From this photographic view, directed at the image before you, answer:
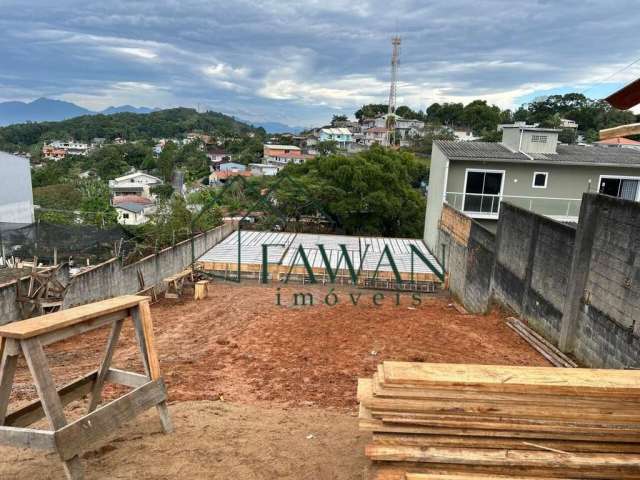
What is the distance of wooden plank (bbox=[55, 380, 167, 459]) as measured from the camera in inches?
110

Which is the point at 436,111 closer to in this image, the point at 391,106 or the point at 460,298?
the point at 391,106

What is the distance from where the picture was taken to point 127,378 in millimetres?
3670

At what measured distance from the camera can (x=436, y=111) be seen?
99.9m

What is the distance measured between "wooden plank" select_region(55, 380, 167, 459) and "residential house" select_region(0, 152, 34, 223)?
25.6 metres

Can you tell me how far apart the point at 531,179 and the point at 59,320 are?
17.5m

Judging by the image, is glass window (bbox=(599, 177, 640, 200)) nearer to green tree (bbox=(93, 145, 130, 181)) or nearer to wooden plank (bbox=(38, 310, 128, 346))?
wooden plank (bbox=(38, 310, 128, 346))

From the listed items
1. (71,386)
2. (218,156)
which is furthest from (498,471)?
(218,156)

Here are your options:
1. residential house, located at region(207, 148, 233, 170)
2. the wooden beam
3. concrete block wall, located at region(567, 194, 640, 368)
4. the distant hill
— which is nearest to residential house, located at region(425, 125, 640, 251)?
concrete block wall, located at region(567, 194, 640, 368)

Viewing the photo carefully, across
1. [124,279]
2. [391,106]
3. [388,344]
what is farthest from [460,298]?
[391,106]

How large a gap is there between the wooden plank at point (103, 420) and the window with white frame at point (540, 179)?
1692 cm

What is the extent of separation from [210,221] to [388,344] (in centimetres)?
1702

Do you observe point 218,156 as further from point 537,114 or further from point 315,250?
point 315,250

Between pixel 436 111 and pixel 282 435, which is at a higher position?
pixel 436 111

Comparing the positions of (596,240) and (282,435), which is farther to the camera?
(596,240)
